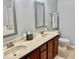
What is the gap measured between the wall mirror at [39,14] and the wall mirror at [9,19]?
115cm

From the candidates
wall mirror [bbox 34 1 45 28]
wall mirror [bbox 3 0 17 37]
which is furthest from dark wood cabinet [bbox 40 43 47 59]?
wall mirror [bbox 34 1 45 28]

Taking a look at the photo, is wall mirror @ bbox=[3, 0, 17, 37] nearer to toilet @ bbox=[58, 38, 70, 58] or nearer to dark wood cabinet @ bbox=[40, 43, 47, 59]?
dark wood cabinet @ bbox=[40, 43, 47, 59]

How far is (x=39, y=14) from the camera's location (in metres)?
3.69

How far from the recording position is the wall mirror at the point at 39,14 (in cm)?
348

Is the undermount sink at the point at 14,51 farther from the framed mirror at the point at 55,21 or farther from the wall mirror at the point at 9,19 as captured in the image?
the framed mirror at the point at 55,21

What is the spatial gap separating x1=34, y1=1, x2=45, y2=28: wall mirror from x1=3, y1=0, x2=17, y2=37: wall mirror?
3.76ft

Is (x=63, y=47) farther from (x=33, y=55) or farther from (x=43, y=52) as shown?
(x=33, y=55)

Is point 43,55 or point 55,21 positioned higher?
point 55,21

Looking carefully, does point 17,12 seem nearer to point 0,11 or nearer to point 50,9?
point 0,11

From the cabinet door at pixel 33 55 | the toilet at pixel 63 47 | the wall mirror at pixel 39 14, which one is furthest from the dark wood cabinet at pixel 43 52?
the toilet at pixel 63 47

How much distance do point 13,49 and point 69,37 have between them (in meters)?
3.22

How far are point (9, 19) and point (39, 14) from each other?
1555 millimetres

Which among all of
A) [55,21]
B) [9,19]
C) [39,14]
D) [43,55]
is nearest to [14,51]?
[9,19]
